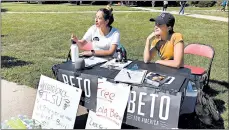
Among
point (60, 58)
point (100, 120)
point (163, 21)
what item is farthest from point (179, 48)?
point (60, 58)

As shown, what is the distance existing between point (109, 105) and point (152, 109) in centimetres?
45

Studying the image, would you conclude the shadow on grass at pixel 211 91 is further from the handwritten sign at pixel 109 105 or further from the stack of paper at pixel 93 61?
the handwritten sign at pixel 109 105

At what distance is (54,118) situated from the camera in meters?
3.11

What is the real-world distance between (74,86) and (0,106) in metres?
1.54

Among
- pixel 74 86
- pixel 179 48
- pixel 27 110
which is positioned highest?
pixel 179 48

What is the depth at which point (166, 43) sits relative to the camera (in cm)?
354

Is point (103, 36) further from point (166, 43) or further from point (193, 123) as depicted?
point (193, 123)

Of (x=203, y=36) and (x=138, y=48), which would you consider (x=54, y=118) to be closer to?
(x=138, y=48)

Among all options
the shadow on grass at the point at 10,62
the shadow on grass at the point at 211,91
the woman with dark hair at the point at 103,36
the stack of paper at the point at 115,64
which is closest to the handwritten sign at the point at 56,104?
the stack of paper at the point at 115,64

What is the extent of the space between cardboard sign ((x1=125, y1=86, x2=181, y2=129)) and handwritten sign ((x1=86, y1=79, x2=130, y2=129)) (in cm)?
9

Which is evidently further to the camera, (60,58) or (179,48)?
(60,58)

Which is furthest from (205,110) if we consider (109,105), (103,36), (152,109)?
(103,36)

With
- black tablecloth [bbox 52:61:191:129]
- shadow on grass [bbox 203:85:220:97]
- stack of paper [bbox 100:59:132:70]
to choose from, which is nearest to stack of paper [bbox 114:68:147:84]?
black tablecloth [bbox 52:61:191:129]

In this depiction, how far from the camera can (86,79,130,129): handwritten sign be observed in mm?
2771
